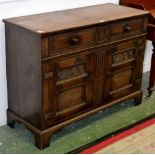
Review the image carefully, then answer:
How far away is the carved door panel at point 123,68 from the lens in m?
2.72

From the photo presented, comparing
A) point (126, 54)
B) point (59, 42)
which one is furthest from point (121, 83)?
point (59, 42)

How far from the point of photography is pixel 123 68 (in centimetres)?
283

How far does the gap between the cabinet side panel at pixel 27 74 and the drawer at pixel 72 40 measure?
110mm

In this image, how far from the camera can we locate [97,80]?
267 cm

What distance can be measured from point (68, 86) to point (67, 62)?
0.18 m

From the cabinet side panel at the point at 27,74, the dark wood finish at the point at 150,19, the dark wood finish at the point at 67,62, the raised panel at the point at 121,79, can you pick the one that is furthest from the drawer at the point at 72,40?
the dark wood finish at the point at 150,19

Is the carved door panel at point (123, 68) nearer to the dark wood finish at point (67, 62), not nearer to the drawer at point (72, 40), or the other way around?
the dark wood finish at point (67, 62)

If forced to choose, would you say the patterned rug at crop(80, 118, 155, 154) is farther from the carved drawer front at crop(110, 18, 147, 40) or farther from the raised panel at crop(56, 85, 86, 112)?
the carved drawer front at crop(110, 18, 147, 40)

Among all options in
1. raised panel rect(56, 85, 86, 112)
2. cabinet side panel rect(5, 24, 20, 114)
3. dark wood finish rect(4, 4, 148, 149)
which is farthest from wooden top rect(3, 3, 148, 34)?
raised panel rect(56, 85, 86, 112)

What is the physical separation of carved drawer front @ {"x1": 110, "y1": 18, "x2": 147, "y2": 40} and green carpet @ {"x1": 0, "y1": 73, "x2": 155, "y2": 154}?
0.66 meters

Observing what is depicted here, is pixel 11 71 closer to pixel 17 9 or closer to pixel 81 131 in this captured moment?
pixel 17 9

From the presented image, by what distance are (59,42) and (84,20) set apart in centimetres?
30

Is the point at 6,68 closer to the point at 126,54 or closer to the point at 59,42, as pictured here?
the point at 59,42

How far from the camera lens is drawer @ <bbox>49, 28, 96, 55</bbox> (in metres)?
2.27
